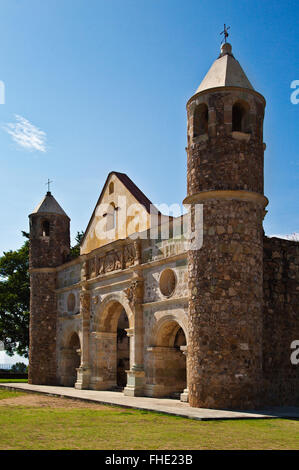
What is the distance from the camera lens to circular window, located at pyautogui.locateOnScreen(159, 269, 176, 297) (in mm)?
18359

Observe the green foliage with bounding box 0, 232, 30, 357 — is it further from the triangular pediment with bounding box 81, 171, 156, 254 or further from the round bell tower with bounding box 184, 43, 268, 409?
the round bell tower with bounding box 184, 43, 268, 409

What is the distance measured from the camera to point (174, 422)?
11422 millimetres

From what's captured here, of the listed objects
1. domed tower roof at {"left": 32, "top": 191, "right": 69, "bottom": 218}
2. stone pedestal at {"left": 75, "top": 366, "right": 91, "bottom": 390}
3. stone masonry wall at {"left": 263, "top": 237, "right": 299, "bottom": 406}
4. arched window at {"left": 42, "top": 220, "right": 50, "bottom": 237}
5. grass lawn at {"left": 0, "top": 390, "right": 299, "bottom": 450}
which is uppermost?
domed tower roof at {"left": 32, "top": 191, "right": 69, "bottom": 218}

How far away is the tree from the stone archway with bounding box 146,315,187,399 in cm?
1662

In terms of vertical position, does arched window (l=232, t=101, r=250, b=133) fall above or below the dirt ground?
above

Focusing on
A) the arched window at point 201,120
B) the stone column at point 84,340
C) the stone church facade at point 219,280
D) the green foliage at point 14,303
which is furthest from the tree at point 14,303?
the arched window at point 201,120

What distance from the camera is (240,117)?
1602 centimetres

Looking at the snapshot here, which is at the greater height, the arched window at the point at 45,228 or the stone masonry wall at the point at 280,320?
the arched window at the point at 45,228

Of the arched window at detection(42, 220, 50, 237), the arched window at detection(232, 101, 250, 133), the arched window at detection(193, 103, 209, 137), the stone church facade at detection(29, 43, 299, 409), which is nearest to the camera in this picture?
Result: the stone church facade at detection(29, 43, 299, 409)

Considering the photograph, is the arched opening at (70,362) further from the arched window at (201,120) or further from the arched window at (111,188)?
the arched window at (201,120)

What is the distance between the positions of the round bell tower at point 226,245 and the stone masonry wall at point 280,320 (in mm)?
895

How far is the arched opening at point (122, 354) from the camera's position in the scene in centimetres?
2530

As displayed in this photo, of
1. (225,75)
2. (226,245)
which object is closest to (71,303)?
(226,245)

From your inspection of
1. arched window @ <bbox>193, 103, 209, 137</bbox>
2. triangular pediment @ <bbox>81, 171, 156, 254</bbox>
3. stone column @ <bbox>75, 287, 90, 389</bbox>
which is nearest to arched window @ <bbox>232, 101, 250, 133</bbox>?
arched window @ <bbox>193, 103, 209, 137</bbox>
